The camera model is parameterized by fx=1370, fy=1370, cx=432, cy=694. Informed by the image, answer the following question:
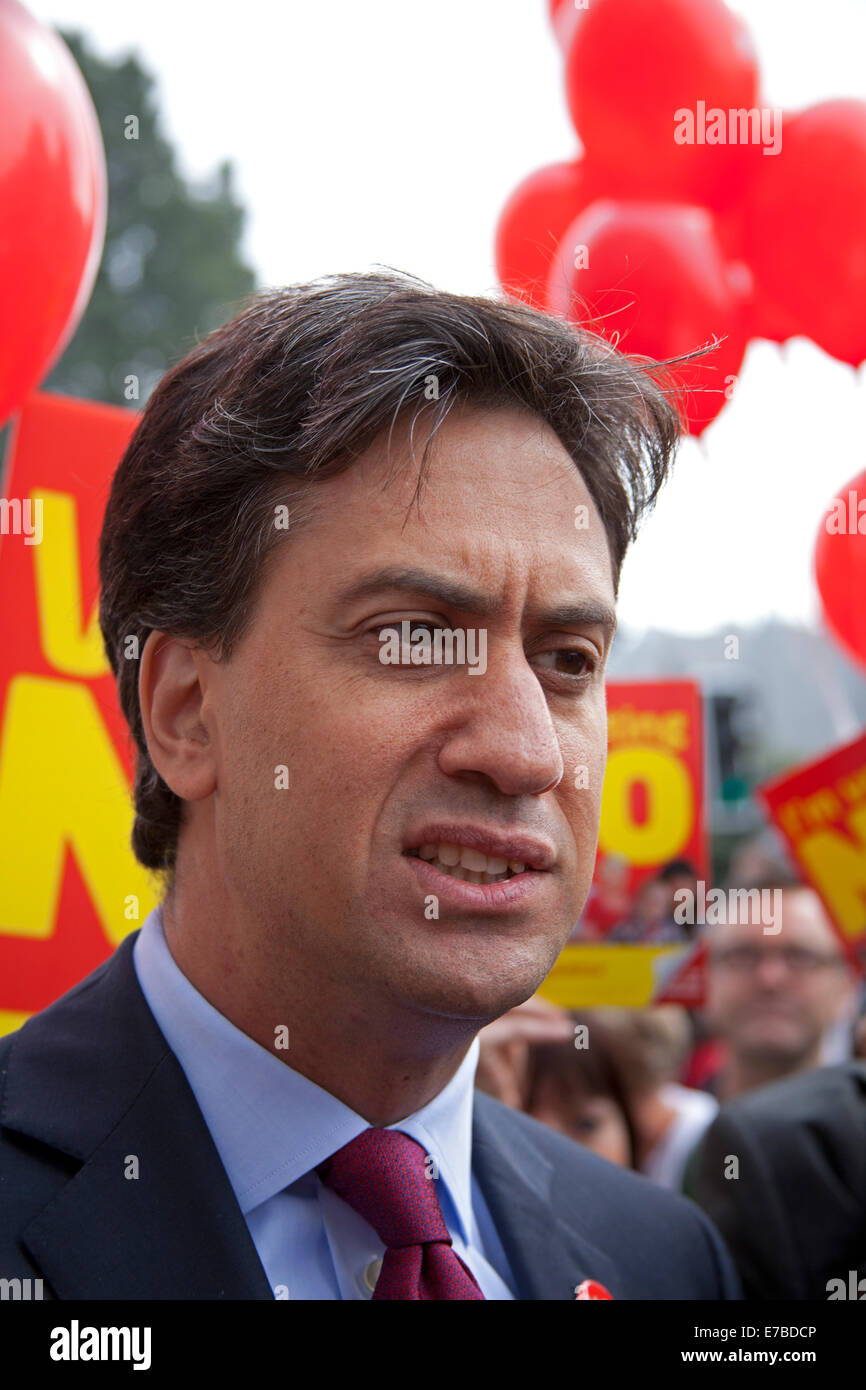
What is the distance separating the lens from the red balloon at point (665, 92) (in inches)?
131

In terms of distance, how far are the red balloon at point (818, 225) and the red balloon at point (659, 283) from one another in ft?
0.44

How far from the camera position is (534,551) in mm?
1813

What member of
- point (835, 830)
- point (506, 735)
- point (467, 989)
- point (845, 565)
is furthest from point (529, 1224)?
point (845, 565)

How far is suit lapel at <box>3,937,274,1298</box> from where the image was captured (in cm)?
167

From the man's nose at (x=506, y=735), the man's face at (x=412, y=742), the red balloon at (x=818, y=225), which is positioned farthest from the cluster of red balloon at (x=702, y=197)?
the man's nose at (x=506, y=735)

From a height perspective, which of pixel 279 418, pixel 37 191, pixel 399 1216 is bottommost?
pixel 399 1216

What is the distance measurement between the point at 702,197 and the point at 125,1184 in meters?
2.87

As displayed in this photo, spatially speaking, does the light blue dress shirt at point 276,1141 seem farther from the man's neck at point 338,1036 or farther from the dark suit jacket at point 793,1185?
the dark suit jacket at point 793,1185

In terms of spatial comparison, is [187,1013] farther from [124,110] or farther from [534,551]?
[124,110]

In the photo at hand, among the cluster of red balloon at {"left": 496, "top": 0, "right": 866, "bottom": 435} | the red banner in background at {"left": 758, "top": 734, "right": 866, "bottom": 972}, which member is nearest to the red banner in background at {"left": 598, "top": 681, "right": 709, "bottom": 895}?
the red banner in background at {"left": 758, "top": 734, "right": 866, "bottom": 972}

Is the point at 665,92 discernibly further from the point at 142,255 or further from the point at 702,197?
the point at 142,255

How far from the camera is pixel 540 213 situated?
12.8 ft
